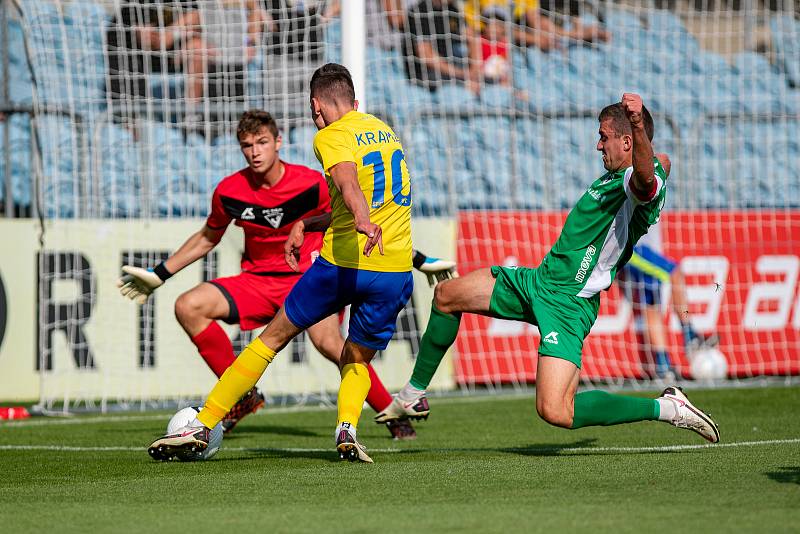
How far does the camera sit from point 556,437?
770 cm

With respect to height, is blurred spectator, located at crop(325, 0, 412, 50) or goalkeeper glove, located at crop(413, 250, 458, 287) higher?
blurred spectator, located at crop(325, 0, 412, 50)

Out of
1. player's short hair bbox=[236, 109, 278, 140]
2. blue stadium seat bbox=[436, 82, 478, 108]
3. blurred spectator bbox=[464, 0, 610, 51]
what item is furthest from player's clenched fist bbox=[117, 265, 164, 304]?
blurred spectator bbox=[464, 0, 610, 51]

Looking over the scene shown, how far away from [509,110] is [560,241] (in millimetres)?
6359

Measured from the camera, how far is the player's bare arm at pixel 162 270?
24.8 ft

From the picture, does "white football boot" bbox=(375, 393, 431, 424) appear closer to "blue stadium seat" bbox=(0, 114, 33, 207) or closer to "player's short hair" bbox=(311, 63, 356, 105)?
"player's short hair" bbox=(311, 63, 356, 105)

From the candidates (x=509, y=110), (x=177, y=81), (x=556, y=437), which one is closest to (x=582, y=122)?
(x=509, y=110)

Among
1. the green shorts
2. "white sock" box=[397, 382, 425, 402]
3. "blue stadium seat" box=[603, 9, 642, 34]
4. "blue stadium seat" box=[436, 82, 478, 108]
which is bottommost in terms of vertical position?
"white sock" box=[397, 382, 425, 402]

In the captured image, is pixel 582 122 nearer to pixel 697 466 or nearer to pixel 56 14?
pixel 56 14

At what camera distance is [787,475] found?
541 centimetres

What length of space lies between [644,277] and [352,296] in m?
6.36

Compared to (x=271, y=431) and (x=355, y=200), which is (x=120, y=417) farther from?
(x=355, y=200)

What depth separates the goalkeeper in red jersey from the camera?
7.68 metres

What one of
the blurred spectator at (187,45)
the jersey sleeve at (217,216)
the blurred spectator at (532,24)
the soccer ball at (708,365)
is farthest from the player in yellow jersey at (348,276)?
the blurred spectator at (532,24)

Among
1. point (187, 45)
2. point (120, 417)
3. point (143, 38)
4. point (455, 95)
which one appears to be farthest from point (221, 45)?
point (120, 417)
